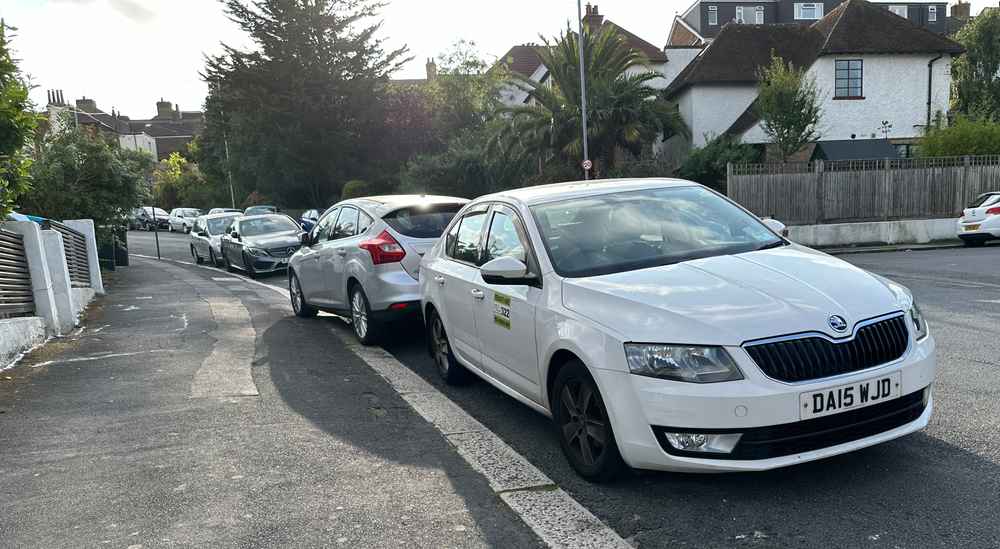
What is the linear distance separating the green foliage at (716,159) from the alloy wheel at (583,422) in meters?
27.4

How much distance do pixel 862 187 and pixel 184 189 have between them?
61291 mm

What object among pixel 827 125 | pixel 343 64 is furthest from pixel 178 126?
pixel 827 125

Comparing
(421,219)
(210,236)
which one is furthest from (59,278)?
(210,236)

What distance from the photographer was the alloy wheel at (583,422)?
159 inches

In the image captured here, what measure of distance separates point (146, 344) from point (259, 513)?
19.3ft

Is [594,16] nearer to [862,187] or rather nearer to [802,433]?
[862,187]

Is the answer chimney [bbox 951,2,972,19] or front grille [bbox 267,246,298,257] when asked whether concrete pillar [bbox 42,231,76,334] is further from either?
chimney [bbox 951,2,972,19]

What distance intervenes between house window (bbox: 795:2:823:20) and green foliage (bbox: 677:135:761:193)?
1682 inches

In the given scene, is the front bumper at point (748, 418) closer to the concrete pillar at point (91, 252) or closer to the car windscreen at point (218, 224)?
the concrete pillar at point (91, 252)

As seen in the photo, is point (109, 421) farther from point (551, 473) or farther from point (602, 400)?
point (602, 400)

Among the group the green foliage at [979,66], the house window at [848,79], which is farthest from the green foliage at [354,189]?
the green foliage at [979,66]

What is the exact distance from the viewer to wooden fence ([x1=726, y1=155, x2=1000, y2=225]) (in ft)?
70.8

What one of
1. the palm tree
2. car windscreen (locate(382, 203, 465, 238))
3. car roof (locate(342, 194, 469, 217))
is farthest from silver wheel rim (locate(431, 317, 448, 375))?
the palm tree

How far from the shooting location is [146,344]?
903 cm
